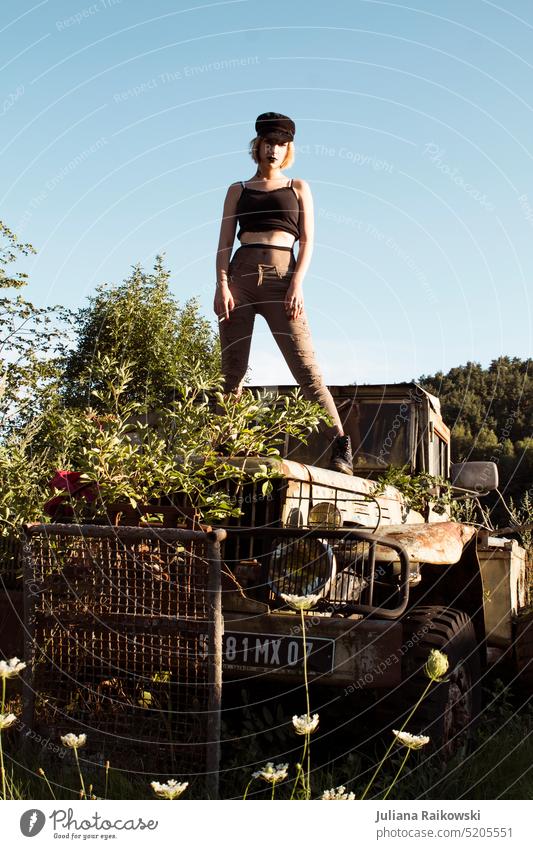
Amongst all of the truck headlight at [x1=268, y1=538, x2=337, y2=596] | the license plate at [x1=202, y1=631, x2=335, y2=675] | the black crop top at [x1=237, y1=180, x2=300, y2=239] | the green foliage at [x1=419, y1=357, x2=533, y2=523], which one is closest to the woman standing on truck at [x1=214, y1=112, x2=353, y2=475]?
the black crop top at [x1=237, y1=180, x2=300, y2=239]

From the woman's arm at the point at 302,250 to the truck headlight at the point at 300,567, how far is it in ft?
4.46

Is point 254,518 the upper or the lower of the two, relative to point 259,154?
lower

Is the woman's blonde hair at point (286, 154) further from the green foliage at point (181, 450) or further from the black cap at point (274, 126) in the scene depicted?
the green foliage at point (181, 450)

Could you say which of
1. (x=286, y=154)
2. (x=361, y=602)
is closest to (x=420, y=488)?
(x=361, y=602)

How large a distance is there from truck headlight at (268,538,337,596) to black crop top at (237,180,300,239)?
1.78 metres

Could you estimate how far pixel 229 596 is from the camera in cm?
414

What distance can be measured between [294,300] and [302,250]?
29cm

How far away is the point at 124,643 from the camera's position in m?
3.68

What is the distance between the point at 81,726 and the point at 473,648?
2.20 meters

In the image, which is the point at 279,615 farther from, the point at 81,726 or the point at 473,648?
the point at 473,648

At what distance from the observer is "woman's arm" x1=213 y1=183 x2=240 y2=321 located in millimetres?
4852

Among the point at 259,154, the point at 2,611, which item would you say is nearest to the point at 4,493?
the point at 2,611

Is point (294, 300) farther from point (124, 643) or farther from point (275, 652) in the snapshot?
point (124, 643)

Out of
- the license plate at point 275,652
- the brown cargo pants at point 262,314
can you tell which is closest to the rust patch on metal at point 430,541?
the license plate at point 275,652
